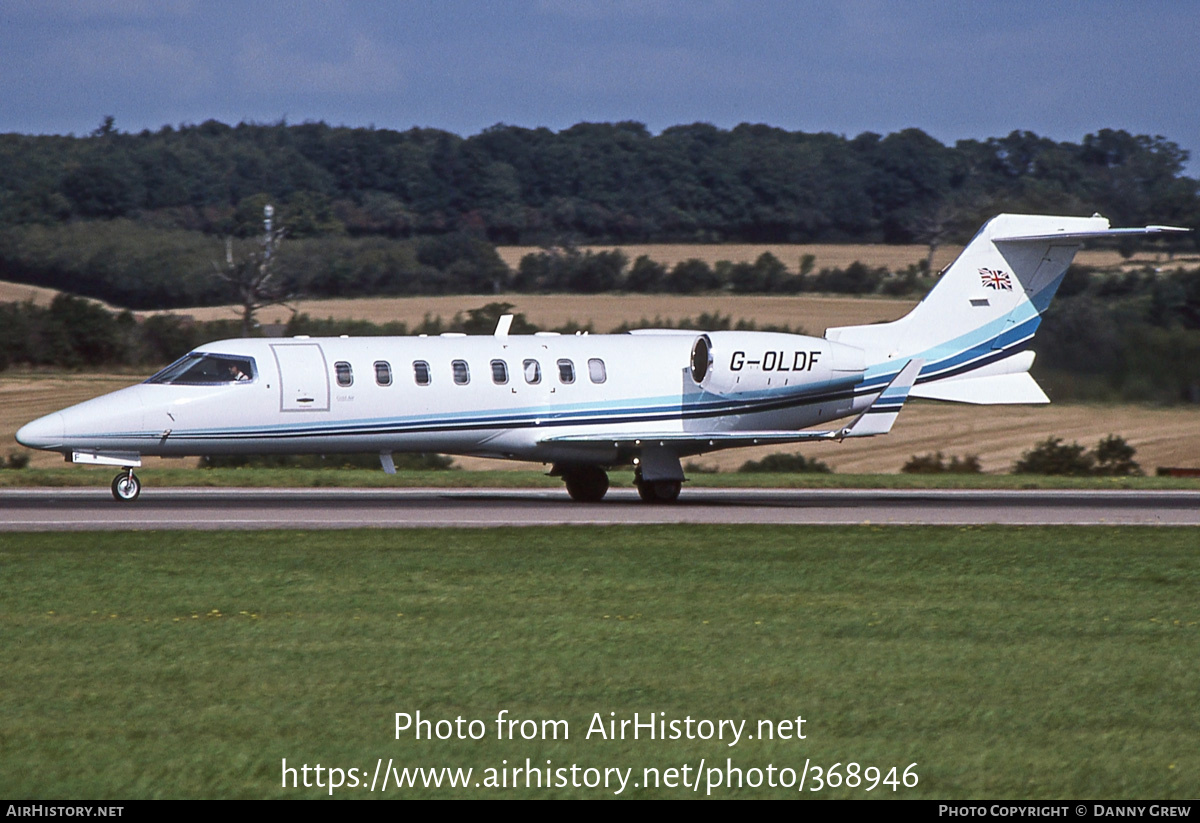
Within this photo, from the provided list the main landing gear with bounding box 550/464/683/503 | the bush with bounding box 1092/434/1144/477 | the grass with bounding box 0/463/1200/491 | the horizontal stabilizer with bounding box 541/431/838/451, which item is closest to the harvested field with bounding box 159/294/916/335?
the bush with bounding box 1092/434/1144/477

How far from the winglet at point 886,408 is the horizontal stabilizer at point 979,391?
780 mm

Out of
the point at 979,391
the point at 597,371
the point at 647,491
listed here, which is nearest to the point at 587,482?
the point at 647,491

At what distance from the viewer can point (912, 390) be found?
27312 millimetres

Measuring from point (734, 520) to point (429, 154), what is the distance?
272 feet

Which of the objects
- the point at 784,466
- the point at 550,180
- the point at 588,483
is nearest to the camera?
the point at 588,483

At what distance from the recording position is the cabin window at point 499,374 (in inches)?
974

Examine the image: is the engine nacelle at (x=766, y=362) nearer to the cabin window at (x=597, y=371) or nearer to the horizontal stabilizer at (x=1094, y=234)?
the cabin window at (x=597, y=371)

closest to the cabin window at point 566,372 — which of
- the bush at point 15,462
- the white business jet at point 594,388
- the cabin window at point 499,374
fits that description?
the white business jet at point 594,388

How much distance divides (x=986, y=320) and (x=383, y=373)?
431 inches

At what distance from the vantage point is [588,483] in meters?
26.5

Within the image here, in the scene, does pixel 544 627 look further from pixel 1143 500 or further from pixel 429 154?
pixel 429 154

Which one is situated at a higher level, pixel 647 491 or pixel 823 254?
pixel 823 254

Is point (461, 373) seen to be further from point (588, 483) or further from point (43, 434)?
point (43, 434)
